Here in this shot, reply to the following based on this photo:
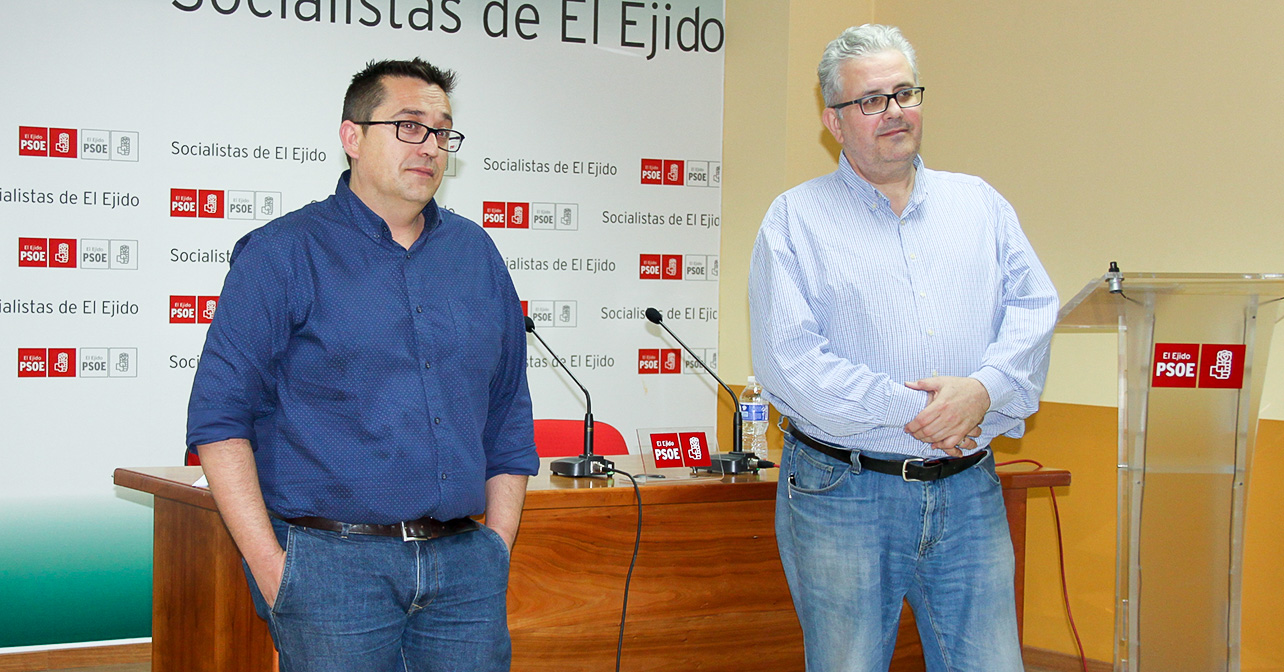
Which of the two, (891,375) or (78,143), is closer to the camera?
(891,375)

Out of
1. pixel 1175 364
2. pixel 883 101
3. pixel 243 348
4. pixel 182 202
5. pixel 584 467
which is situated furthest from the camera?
pixel 182 202

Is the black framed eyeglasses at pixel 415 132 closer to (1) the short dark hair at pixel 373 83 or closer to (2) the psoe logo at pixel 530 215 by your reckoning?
(1) the short dark hair at pixel 373 83

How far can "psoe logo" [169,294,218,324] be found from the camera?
12.8 feet

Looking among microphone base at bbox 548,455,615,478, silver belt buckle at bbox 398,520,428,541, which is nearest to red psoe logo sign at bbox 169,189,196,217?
microphone base at bbox 548,455,615,478

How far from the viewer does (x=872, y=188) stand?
1.97 m

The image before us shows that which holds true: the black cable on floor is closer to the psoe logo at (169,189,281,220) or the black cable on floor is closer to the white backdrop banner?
the white backdrop banner

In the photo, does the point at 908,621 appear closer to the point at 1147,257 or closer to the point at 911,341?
the point at 911,341

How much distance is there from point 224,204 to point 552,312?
53.1 inches

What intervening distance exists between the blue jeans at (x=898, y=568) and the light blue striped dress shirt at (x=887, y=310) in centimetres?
9

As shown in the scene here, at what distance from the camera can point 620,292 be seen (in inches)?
177

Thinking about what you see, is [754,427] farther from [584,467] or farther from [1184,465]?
[1184,465]

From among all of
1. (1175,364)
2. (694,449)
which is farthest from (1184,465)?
(694,449)

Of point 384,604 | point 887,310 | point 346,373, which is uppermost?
point 887,310

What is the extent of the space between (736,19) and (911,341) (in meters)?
3.00
